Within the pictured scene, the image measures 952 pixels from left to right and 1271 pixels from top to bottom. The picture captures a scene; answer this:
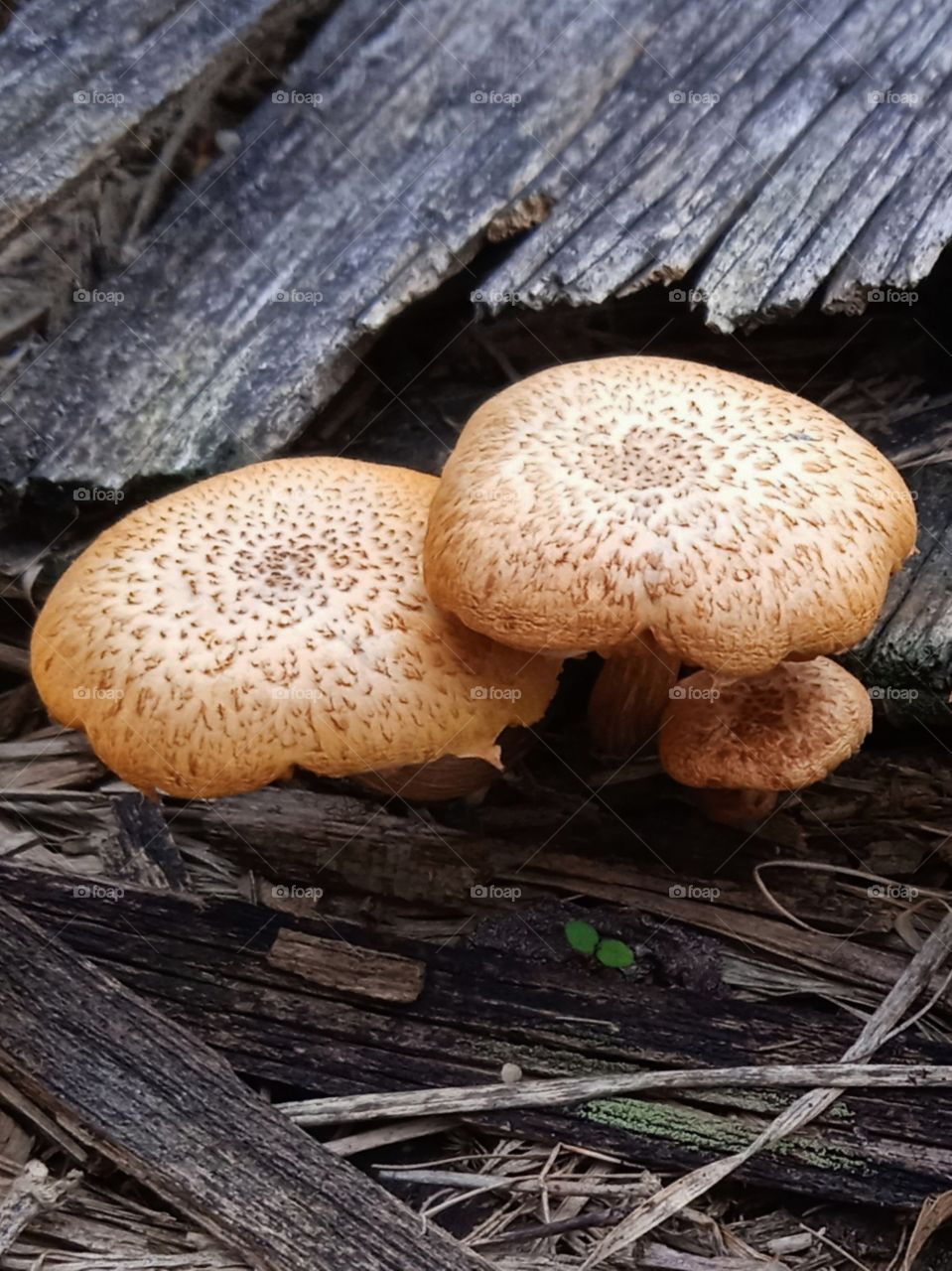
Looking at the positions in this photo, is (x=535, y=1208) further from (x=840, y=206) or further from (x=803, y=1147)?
(x=840, y=206)

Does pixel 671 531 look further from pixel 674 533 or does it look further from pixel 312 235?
pixel 312 235

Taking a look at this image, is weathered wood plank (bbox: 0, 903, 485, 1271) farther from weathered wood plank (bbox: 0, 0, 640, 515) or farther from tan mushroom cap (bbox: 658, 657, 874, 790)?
weathered wood plank (bbox: 0, 0, 640, 515)

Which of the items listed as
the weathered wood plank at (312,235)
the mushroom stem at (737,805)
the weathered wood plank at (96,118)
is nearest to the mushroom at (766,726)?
the mushroom stem at (737,805)

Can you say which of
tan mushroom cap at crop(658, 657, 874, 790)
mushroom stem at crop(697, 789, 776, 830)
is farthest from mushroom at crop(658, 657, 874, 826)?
mushroom stem at crop(697, 789, 776, 830)

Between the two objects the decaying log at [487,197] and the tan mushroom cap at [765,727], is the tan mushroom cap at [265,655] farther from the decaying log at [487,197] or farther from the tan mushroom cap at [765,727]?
the decaying log at [487,197]

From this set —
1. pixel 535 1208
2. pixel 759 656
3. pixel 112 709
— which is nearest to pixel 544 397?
pixel 759 656

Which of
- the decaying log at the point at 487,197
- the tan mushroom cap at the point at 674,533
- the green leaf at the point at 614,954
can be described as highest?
the decaying log at the point at 487,197

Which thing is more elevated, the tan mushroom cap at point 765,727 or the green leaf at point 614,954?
the tan mushroom cap at point 765,727
